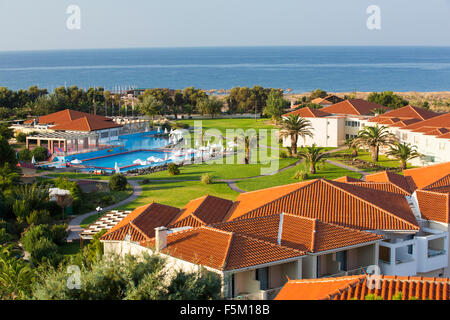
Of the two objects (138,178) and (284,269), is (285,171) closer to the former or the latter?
(138,178)

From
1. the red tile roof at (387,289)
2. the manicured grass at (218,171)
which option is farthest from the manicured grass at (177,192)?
the red tile roof at (387,289)

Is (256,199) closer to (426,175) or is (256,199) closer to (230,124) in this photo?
(426,175)

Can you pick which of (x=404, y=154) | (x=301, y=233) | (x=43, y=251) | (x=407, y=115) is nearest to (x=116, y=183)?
(x=43, y=251)

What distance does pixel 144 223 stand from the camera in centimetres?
2075

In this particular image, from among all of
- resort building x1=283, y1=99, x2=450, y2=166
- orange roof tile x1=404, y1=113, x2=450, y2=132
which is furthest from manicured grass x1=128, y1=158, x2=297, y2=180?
orange roof tile x1=404, y1=113, x2=450, y2=132

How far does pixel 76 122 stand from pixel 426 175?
38682 millimetres

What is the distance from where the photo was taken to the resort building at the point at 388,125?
4400cm

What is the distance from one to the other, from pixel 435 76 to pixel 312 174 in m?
172

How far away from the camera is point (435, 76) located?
195750 millimetres

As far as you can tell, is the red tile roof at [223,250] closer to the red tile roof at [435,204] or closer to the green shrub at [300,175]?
the red tile roof at [435,204]
